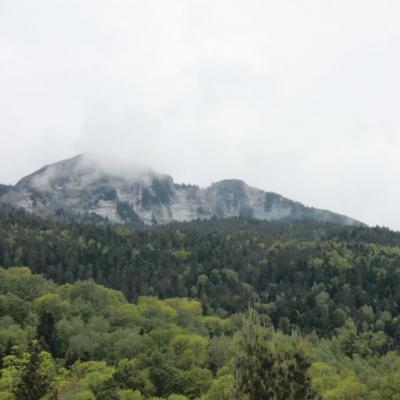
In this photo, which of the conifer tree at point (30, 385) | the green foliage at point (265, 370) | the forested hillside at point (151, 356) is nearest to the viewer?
the green foliage at point (265, 370)

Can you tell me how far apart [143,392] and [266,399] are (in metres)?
76.1

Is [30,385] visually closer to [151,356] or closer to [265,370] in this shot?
[265,370]

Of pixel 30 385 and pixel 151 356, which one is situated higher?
pixel 30 385

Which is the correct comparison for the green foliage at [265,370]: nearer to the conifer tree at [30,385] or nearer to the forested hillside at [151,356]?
the forested hillside at [151,356]

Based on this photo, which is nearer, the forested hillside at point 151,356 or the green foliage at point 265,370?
the green foliage at point 265,370

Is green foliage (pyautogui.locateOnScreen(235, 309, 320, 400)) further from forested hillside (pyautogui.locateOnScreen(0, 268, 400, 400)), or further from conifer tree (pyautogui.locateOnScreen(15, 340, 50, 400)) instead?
conifer tree (pyautogui.locateOnScreen(15, 340, 50, 400))

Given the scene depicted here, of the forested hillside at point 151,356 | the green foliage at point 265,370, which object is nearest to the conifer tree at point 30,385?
the forested hillside at point 151,356

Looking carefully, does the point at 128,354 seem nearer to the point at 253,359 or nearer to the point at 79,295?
the point at 79,295

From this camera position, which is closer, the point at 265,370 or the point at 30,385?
the point at 265,370

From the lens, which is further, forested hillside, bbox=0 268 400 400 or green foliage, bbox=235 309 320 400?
forested hillside, bbox=0 268 400 400

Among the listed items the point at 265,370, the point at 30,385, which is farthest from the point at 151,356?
the point at 265,370

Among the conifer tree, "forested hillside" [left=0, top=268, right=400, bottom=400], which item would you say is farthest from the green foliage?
the conifer tree

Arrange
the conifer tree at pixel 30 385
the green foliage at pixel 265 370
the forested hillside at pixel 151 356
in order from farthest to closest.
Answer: the conifer tree at pixel 30 385
the forested hillside at pixel 151 356
the green foliage at pixel 265 370

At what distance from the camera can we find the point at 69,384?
97438 mm
